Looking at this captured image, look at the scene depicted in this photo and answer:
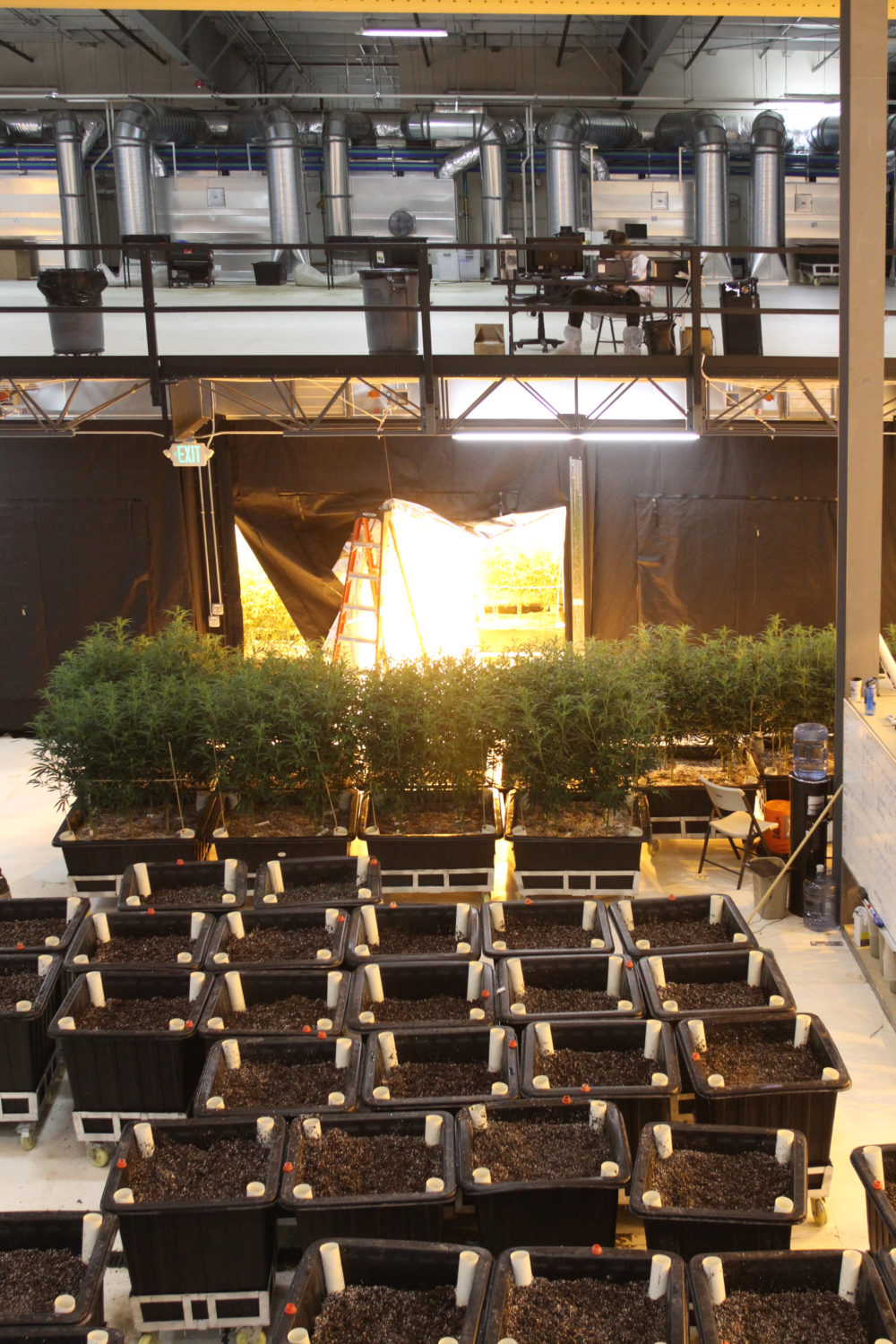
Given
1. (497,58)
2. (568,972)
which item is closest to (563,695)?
(568,972)

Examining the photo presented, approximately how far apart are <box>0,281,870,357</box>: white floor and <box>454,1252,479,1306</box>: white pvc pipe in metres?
6.03

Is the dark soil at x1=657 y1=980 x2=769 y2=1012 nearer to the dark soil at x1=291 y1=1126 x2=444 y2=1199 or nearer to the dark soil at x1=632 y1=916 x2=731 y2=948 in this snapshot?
the dark soil at x1=632 y1=916 x2=731 y2=948

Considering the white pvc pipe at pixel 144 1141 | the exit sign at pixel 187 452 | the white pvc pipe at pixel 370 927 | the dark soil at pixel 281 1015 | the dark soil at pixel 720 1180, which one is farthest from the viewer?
the exit sign at pixel 187 452

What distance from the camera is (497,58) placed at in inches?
554

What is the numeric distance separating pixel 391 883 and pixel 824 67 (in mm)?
12134

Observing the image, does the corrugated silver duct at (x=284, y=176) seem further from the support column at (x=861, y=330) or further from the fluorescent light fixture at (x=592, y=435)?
the support column at (x=861, y=330)

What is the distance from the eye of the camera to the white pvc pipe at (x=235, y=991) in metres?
4.59

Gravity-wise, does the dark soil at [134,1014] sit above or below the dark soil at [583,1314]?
above

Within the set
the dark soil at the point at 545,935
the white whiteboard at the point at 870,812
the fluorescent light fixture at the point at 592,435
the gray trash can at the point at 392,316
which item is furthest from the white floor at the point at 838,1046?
the gray trash can at the point at 392,316

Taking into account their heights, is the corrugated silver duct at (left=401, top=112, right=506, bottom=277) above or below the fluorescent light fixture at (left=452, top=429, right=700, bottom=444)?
above

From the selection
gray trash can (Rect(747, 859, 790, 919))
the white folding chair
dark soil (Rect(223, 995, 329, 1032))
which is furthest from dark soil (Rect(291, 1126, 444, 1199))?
the white folding chair

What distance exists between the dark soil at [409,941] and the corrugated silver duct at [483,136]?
33.1ft

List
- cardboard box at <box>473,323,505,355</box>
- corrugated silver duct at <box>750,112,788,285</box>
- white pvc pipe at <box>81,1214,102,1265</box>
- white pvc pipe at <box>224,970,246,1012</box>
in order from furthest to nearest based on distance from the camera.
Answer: corrugated silver duct at <box>750,112,788,285</box> → cardboard box at <box>473,323,505,355</box> → white pvc pipe at <box>224,970,246,1012</box> → white pvc pipe at <box>81,1214,102,1265</box>

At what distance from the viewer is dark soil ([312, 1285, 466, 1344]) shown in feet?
9.91
